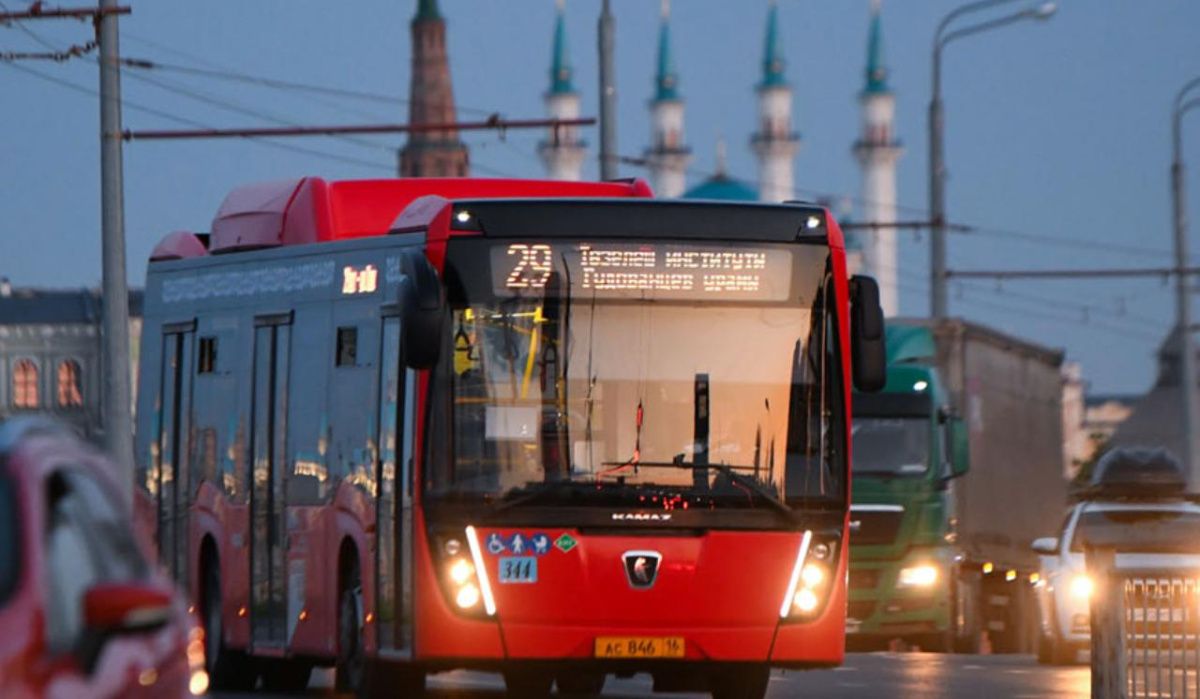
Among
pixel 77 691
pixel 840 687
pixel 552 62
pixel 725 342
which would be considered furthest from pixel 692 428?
pixel 552 62

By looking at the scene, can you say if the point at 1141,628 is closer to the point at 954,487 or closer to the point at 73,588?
the point at 73,588

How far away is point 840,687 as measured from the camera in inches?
861

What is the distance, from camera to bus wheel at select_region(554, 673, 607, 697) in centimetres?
2098

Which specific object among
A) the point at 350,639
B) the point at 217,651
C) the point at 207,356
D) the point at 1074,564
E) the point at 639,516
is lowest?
the point at 217,651

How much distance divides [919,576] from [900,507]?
0.67 metres

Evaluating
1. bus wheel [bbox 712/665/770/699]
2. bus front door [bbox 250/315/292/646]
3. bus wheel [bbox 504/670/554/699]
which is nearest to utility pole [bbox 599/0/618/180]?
bus wheel [bbox 504/670/554/699]

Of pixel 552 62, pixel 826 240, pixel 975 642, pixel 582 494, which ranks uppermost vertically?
pixel 552 62

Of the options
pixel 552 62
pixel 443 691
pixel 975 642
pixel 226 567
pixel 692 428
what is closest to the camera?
pixel 692 428

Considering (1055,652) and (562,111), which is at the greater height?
(562,111)

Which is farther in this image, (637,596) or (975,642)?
(975,642)

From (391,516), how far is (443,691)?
4.98 meters

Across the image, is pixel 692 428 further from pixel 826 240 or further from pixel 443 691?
pixel 443 691

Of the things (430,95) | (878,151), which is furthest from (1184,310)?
(878,151)

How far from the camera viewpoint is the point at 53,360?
447 feet
